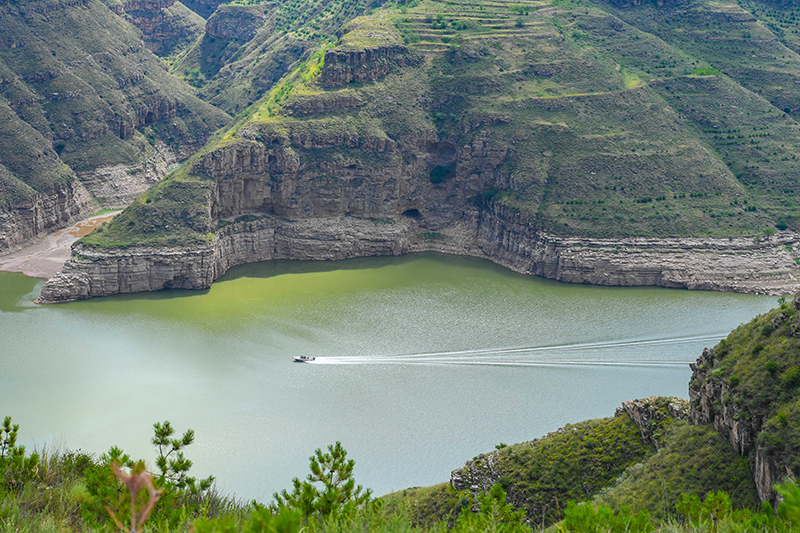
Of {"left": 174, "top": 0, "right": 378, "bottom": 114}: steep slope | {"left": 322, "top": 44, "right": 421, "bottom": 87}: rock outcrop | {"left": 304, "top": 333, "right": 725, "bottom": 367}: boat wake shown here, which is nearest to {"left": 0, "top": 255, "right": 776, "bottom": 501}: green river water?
{"left": 304, "top": 333, "right": 725, "bottom": 367}: boat wake

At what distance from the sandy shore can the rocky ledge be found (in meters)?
6.92

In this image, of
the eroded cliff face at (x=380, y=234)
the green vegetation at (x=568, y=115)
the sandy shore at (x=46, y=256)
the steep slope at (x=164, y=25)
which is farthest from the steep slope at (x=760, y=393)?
the steep slope at (x=164, y=25)

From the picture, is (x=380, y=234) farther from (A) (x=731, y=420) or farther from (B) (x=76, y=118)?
(A) (x=731, y=420)

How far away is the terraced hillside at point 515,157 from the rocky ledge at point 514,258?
0.22 m

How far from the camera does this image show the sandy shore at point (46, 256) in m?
82.8

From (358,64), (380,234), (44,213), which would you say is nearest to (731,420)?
(380,234)

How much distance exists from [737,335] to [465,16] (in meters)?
75.4

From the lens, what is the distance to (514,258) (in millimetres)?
82750

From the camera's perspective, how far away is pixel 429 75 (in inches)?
3789

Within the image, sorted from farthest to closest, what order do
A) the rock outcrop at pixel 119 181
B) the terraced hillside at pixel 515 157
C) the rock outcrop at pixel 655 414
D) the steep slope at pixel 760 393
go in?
the rock outcrop at pixel 119 181 < the terraced hillside at pixel 515 157 < the rock outcrop at pixel 655 414 < the steep slope at pixel 760 393

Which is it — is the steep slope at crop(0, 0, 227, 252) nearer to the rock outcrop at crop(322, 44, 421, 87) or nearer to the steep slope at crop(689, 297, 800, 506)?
the rock outcrop at crop(322, 44, 421, 87)

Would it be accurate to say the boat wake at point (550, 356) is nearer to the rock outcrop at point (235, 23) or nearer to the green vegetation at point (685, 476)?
the green vegetation at point (685, 476)

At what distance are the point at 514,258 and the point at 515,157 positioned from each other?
11.9 m

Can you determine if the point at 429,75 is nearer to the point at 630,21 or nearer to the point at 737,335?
the point at 630,21
